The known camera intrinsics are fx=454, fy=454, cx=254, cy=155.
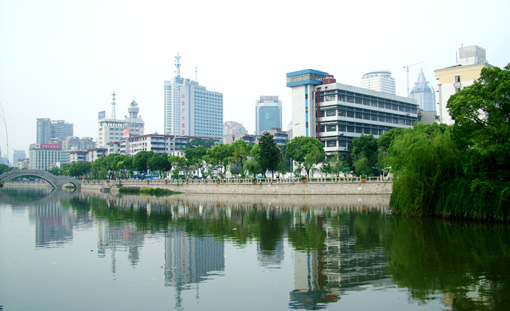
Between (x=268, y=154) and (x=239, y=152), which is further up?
(x=239, y=152)

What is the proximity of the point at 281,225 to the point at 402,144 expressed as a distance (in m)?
12.4

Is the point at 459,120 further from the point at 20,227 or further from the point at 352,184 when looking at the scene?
the point at 20,227

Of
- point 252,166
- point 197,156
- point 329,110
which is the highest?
point 329,110

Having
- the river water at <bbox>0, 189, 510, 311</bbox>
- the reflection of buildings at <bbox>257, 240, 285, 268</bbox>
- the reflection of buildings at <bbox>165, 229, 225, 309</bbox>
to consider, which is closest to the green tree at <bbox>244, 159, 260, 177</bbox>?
the river water at <bbox>0, 189, 510, 311</bbox>

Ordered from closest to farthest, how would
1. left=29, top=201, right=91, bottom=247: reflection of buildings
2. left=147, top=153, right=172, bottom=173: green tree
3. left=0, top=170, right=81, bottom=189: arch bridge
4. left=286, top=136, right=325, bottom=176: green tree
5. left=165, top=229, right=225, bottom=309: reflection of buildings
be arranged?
left=165, top=229, right=225, bottom=309: reflection of buildings, left=29, top=201, right=91, bottom=247: reflection of buildings, left=286, top=136, right=325, bottom=176: green tree, left=147, top=153, right=172, bottom=173: green tree, left=0, top=170, right=81, bottom=189: arch bridge

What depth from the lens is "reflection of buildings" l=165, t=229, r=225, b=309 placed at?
18353 millimetres

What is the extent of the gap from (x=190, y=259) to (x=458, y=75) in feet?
241

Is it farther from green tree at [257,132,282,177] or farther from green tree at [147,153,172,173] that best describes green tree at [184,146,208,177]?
green tree at [257,132,282,177]

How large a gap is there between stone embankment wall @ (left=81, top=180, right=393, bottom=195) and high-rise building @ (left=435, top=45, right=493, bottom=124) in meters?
28.8

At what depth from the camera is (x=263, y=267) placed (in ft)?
66.3

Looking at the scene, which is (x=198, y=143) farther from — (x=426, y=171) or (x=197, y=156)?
(x=426, y=171)

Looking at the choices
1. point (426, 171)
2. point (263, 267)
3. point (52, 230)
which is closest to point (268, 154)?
point (426, 171)

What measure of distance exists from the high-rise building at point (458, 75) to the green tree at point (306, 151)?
24466 millimetres

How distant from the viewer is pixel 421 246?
78.4 ft
